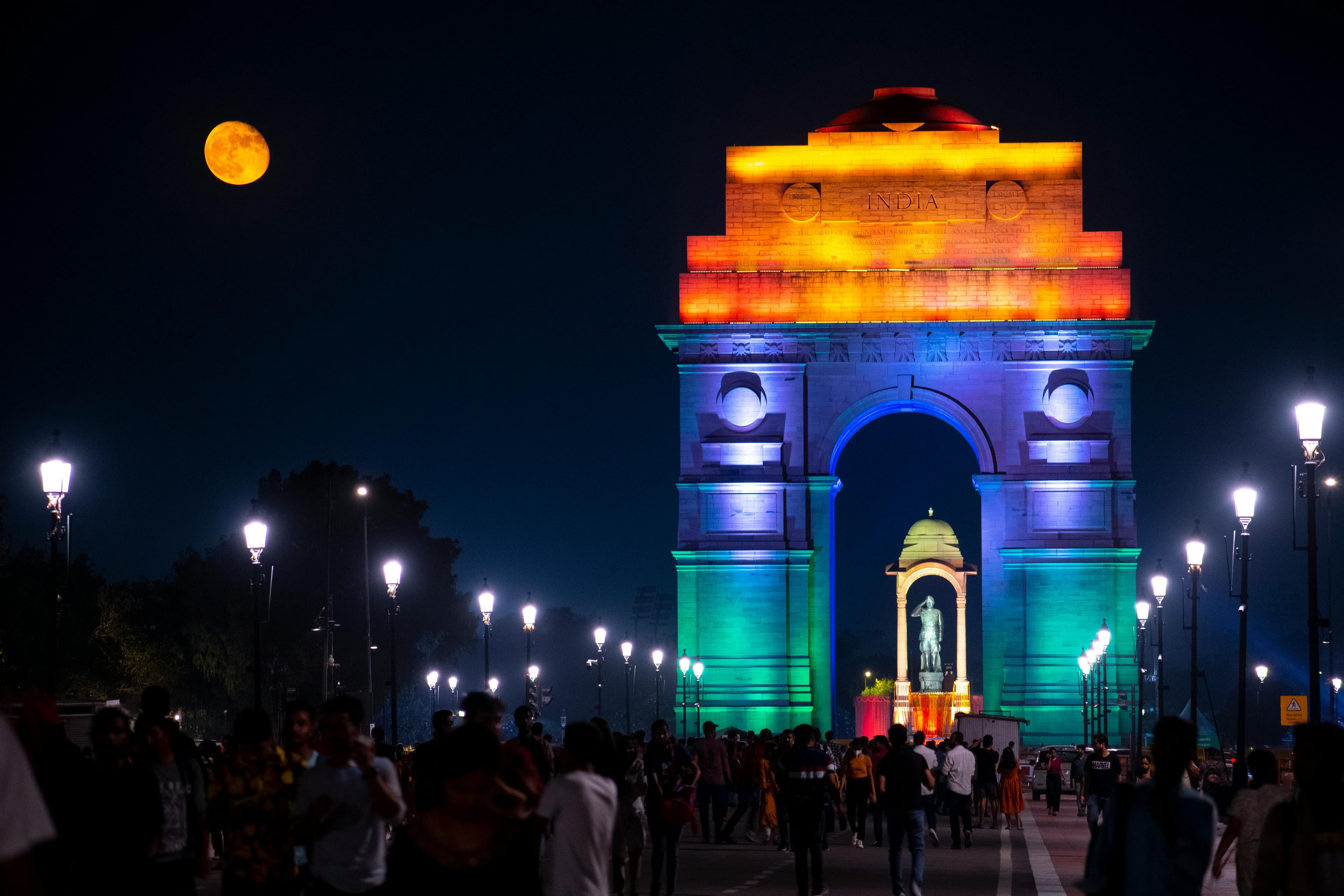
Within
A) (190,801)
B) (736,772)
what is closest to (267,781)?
(190,801)

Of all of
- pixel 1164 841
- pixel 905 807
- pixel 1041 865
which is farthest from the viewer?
pixel 1041 865

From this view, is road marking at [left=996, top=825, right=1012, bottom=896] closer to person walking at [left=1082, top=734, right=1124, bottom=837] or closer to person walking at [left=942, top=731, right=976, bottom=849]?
person walking at [left=942, top=731, right=976, bottom=849]

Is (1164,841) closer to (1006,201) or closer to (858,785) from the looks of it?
(858,785)

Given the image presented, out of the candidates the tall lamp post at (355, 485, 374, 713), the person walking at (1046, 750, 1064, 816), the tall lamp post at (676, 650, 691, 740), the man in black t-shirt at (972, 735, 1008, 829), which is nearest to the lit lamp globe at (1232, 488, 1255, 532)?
the man in black t-shirt at (972, 735, 1008, 829)

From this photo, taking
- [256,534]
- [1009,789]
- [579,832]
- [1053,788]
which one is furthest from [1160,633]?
[579,832]

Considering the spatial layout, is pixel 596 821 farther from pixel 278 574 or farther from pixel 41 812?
pixel 278 574
